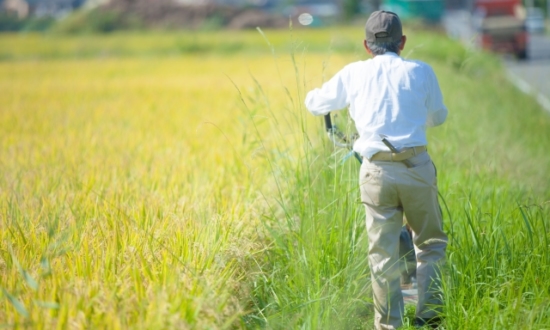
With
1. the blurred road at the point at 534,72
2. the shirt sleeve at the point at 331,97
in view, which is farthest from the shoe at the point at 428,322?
the blurred road at the point at 534,72

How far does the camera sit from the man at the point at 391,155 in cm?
361

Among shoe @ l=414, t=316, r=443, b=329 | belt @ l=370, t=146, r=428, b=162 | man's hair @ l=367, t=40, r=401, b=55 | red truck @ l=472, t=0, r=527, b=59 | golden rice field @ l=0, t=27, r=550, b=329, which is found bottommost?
red truck @ l=472, t=0, r=527, b=59

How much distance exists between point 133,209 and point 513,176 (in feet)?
10.7

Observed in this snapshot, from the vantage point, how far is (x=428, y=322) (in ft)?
12.3

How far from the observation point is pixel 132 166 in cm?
641

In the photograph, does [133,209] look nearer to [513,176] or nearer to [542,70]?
[513,176]

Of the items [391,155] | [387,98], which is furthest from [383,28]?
[391,155]

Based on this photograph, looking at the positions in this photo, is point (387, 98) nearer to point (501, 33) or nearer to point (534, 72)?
point (534, 72)

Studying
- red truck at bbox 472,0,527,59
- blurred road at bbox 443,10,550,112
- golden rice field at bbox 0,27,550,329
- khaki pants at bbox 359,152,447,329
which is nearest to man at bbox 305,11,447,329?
khaki pants at bbox 359,152,447,329

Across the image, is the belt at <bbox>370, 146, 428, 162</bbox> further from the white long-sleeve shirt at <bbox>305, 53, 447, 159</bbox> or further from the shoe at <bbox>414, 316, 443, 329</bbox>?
the shoe at <bbox>414, 316, 443, 329</bbox>

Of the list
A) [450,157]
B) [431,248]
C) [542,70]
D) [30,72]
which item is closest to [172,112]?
[450,157]

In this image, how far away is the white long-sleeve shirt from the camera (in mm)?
3611

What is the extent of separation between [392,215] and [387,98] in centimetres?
52

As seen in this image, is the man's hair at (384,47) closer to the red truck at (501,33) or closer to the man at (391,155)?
the man at (391,155)
